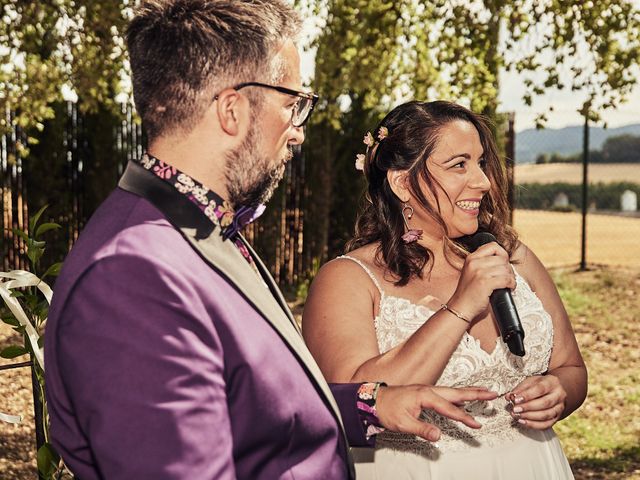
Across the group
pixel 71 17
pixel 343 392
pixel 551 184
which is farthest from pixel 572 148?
pixel 343 392

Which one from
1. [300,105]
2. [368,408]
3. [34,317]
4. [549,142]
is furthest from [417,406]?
[549,142]

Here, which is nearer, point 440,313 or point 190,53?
point 190,53

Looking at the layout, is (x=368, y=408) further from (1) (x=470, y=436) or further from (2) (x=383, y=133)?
(2) (x=383, y=133)

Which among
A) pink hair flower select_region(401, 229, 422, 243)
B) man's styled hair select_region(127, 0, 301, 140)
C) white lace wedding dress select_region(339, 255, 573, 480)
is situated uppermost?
man's styled hair select_region(127, 0, 301, 140)

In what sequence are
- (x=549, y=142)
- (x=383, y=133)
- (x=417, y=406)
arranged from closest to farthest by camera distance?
1. (x=417, y=406)
2. (x=383, y=133)
3. (x=549, y=142)

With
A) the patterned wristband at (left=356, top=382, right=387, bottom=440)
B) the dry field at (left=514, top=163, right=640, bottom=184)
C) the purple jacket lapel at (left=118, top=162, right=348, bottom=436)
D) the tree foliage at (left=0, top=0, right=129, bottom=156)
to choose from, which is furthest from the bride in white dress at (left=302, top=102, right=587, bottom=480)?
the dry field at (left=514, top=163, right=640, bottom=184)

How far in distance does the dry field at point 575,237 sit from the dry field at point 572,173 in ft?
2.33

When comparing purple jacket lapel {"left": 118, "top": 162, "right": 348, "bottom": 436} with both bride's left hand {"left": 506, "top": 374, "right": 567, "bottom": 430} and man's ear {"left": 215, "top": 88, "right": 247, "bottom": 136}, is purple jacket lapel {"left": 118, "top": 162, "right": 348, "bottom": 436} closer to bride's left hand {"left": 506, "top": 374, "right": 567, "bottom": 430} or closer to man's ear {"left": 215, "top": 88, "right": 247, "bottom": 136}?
man's ear {"left": 215, "top": 88, "right": 247, "bottom": 136}

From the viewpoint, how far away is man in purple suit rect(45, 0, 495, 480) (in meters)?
1.22

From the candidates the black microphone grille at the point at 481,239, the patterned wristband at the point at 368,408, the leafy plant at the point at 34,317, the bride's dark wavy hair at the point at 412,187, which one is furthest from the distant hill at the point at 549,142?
the patterned wristband at the point at 368,408

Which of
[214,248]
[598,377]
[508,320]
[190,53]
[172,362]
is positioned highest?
[190,53]

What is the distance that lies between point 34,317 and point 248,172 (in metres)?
1.31

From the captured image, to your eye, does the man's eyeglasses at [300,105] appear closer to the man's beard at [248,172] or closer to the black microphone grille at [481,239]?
the man's beard at [248,172]

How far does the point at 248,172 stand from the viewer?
157cm
